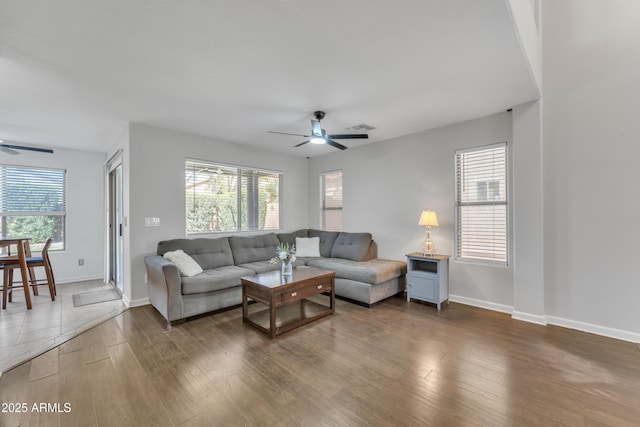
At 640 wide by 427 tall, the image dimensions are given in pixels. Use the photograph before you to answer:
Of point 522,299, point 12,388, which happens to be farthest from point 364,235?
point 12,388

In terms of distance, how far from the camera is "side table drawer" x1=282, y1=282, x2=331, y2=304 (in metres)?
3.10

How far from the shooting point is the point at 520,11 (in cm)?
211

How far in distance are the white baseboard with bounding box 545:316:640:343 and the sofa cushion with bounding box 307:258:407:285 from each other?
1.85 m

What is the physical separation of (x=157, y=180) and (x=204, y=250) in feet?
4.09

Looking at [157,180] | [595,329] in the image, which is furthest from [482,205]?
[157,180]

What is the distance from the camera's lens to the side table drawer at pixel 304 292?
10.2 feet

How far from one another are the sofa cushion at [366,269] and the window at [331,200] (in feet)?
4.05

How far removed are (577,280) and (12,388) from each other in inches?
210

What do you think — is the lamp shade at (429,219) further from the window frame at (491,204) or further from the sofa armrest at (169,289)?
the sofa armrest at (169,289)

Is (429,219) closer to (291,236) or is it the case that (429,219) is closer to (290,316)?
(290,316)

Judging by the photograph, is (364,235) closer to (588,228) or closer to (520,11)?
(588,228)

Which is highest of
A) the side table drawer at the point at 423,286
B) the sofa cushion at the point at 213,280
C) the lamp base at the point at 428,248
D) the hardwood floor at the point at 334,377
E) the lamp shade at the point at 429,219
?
the lamp shade at the point at 429,219

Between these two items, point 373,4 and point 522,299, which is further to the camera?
point 522,299

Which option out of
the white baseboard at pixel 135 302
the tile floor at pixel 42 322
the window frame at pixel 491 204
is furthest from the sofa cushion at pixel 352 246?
the tile floor at pixel 42 322
